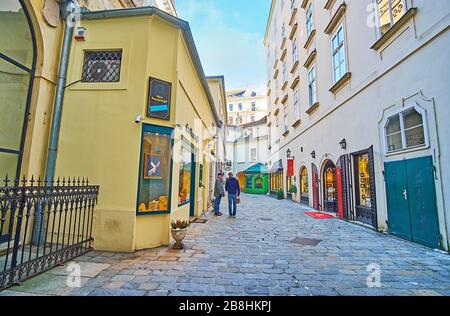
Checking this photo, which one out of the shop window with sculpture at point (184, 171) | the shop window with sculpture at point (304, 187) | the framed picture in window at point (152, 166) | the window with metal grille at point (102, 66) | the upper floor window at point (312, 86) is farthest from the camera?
the shop window with sculpture at point (304, 187)

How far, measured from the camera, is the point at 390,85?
6.11 m

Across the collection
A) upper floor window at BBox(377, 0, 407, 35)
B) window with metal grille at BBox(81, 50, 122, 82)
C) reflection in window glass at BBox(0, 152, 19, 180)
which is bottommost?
reflection in window glass at BBox(0, 152, 19, 180)

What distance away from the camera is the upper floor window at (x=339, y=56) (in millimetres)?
8695

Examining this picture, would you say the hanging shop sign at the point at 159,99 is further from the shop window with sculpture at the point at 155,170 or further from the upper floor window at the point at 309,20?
the upper floor window at the point at 309,20

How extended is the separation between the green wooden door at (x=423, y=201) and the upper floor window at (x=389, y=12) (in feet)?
13.0

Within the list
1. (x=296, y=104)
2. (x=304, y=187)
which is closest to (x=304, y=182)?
(x=304, y=187)

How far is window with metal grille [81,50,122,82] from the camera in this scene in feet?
17.0

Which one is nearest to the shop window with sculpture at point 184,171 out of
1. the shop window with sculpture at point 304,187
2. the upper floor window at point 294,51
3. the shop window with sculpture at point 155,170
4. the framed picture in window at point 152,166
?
the shop window with sculpture at point 155,170

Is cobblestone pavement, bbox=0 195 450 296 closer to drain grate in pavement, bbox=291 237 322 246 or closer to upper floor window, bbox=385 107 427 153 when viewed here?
drain grate in pavement, bbox=291 237 322 246

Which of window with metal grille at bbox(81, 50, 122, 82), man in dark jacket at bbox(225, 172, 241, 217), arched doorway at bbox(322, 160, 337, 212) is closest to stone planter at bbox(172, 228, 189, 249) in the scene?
window with metal grille at bbox(81, 50, 122, 82)

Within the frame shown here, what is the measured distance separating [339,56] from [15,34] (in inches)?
412

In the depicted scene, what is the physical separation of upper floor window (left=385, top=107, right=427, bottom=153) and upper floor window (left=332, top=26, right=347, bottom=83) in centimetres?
344
